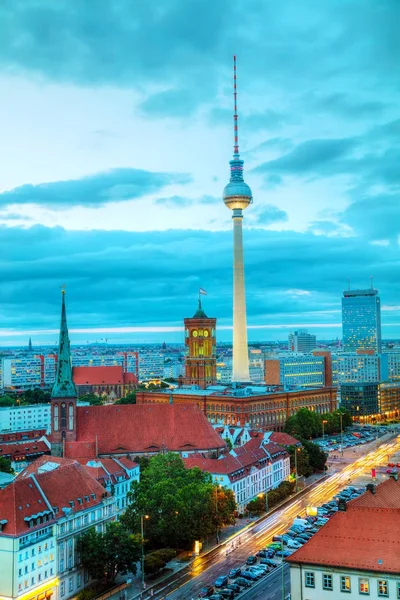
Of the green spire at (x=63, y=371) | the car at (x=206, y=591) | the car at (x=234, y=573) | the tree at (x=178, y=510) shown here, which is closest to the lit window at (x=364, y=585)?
the car at (x=206, y=591)

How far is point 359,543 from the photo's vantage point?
2237 inches

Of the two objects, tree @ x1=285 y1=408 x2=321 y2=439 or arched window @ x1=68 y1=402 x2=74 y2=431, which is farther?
tree @ x1=285 y1=408 x2=321 y2=439

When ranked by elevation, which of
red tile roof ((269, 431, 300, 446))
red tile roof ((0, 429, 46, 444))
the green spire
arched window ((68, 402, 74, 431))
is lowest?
red tile roof ((0, 429, 46, 444))

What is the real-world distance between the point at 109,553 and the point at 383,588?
31.9 m

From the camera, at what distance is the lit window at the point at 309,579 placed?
188ft

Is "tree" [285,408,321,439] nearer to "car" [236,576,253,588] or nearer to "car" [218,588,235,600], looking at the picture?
"car" [236,576,253,588]

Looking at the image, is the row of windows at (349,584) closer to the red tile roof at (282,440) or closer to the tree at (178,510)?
the tree at (178,510)

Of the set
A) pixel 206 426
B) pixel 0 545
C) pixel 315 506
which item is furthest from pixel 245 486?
pixel 0 545

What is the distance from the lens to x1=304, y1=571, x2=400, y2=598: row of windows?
181 feet

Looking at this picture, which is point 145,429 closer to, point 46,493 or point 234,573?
point 46,493

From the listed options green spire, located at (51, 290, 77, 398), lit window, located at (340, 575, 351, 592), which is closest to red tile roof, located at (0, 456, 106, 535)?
green spire, located at (51, 290, 77, 398)

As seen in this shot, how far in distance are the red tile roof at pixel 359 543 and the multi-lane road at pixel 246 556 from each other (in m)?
6.92

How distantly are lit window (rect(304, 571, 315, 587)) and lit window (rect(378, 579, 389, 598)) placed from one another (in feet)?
17.1

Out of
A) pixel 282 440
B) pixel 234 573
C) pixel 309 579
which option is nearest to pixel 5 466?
pixel 282 440
